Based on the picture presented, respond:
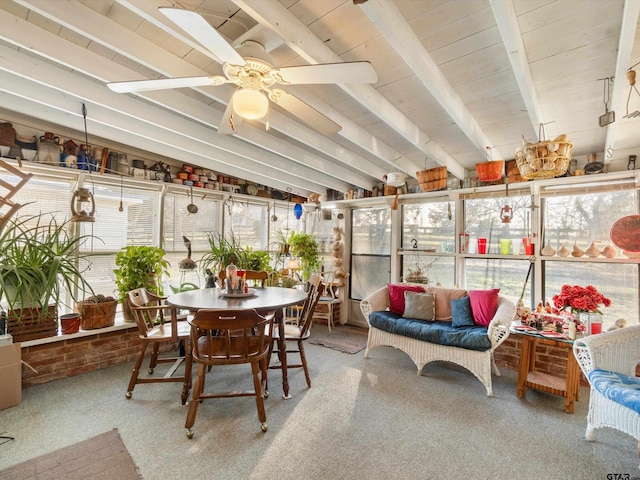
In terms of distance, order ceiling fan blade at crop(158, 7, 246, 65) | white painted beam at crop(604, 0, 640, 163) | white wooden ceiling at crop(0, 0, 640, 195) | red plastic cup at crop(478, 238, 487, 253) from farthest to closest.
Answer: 1. red plastic cup at crop(478, 238, 487, 253)
2. white wooden ceiling at crop(0, 0, 640, 195)
3. white painted beam at crop(604, 0, 640, 163)
4. ceiling fan blade at crop(158, 7, 246, 65)

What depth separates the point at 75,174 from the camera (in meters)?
3.44

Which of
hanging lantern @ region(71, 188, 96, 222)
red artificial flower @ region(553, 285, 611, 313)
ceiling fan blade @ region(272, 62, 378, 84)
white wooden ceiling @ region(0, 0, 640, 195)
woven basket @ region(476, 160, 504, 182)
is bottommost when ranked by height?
red artificial flower @ region(553, 285, 611, 313)

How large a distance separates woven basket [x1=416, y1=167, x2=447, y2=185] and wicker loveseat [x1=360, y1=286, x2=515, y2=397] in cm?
137

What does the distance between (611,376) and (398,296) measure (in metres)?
2.10

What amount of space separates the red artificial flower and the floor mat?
2.28 m

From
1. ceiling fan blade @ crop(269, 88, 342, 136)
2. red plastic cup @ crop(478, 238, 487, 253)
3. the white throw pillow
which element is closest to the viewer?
ceiling fan blade @ crop(269, 88, 342, 136)

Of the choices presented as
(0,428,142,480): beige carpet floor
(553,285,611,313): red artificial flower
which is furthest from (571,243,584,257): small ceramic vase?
(0,428,142,480): beige carpet floor

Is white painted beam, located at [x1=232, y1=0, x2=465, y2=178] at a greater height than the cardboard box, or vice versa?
white painted beam, located at [x1=232, y1=0, x2=465, y2=178]

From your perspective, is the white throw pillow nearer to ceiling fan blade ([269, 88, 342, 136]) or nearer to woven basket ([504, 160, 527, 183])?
woven basket ([504, 160, 527, 183])

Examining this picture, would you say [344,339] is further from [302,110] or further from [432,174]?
[302,110]

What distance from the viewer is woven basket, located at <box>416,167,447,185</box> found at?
344 centimetres

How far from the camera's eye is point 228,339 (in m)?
2.20

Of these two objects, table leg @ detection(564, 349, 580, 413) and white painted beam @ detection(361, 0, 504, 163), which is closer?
white painted beam @ detection(361, 0, 504, 163)

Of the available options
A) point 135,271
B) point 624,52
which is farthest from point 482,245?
point 135,271
